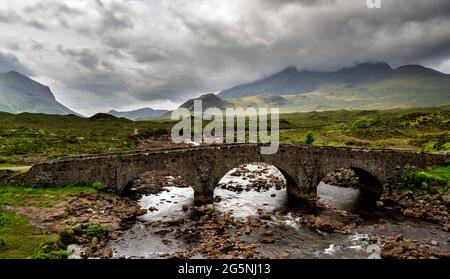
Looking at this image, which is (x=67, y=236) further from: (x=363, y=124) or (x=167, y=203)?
(x=363, y=124)

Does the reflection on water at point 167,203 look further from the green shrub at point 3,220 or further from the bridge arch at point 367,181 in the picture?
the bridge arch at point 367,181

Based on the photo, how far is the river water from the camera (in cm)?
2420

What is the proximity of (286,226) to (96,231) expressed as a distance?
1598 centimetres

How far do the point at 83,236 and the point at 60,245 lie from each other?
264cm

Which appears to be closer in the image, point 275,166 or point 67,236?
point 67,236

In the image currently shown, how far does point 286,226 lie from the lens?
1158 inches

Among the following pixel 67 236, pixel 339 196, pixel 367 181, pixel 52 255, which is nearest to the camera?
pixel 52 255

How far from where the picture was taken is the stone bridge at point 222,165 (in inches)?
1259

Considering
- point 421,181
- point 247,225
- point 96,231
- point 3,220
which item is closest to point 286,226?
point 247,225

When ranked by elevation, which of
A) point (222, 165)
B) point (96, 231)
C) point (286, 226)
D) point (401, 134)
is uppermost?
point (401, 134)

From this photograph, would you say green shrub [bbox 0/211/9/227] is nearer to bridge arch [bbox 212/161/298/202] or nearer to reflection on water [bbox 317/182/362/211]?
bridge arch [bbox 212/161/298/202]

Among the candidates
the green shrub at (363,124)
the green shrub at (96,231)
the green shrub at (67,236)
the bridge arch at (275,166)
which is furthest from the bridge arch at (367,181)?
the green shrub at (363,124)

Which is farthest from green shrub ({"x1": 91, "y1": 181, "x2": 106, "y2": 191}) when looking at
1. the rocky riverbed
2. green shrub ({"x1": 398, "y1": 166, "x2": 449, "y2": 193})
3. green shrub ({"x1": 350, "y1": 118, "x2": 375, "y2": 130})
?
green shrub ({"x1": 350, "y1": 118, "x2": 375, "y2": 130})

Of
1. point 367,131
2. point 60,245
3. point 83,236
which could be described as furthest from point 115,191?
point 367,131
